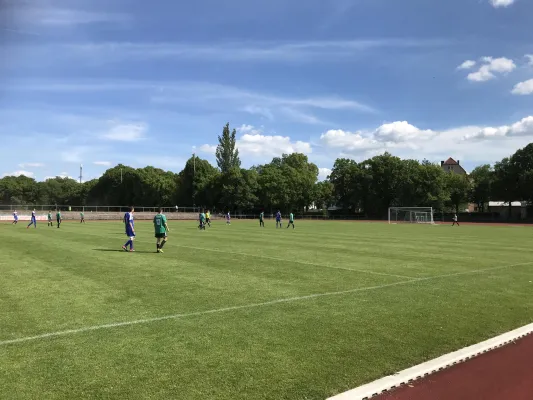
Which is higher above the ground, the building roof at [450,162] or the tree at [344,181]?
the building roof at [450,162]

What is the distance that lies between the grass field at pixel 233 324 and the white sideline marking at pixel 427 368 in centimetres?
13

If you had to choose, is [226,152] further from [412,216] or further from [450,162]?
[450,162]

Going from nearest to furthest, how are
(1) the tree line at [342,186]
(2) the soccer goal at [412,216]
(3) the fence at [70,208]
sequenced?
(3) the fence at [70,208] < (2) the soccer goal at [412,216] < (1) the tree line at [342,186]

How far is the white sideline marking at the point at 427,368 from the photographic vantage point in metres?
4.40

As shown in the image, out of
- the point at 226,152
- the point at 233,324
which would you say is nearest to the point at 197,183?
the point at 226,152

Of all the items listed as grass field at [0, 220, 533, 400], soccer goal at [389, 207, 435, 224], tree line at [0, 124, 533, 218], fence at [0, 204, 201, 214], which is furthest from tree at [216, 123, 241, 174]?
grass field at [0, 220, 533, 400]

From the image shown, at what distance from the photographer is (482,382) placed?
4945 millimetres

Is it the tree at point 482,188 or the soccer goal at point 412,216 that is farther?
the tree at point 482,188

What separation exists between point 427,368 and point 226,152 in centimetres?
9338

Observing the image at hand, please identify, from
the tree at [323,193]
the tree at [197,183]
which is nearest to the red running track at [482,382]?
the tree at [197,183]

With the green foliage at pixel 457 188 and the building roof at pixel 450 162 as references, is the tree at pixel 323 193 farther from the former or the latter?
the building roof at pixel 450 162

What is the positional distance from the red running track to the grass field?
1.27 ft

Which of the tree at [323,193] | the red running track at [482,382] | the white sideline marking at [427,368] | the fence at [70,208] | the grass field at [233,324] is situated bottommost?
the red running track at [482,382]

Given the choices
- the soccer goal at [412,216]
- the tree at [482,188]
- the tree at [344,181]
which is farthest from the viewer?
the tree at [344,181]
